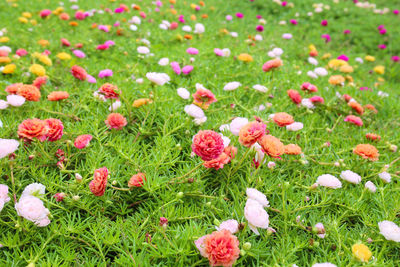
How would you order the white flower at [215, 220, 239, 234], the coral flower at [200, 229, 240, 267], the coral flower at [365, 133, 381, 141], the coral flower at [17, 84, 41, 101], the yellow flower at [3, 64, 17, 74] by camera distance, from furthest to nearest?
1. the yellow flower at [3, 64, 17, 74]
2. the coral flower at [365, 133, 381, 141]
3. the coral flower at [17, 84, 41, 101]
4. the white flower at [215, 220, 239, 234]
5. the coral flower at [200, 229, 240, 267]

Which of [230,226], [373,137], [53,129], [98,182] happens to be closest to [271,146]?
[230,226]

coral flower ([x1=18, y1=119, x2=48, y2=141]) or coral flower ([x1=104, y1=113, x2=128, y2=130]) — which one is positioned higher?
coral flower ([x1=18, y1=119, x2=48, y2=141])

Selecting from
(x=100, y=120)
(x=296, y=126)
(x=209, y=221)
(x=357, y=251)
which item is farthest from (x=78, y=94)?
(x=357, y=251)

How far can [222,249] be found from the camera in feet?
2.78

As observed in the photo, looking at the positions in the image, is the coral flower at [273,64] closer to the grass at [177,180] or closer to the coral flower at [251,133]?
the grass at [177,180]

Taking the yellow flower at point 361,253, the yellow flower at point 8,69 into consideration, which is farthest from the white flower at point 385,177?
the yellow flower at point 8,69

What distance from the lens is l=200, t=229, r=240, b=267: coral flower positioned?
0.85 m

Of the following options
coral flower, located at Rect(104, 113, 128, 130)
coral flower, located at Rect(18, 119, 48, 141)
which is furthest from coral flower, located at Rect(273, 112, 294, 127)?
coral flower, located at Rect(18, 119, 48, 141)

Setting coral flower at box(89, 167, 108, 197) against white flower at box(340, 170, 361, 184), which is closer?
coral flower at box(89, 167, 108, 197)

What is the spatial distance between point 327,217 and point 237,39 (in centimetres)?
293

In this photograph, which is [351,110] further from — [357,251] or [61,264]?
[61,264]

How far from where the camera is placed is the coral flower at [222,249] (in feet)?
2.78

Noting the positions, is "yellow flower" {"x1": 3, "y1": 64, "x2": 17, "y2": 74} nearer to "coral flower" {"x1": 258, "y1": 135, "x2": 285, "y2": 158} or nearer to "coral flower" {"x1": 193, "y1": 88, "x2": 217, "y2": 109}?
"coral flower" {"x1": 193, "y1": 88, "x2": 217, "y2": 109}

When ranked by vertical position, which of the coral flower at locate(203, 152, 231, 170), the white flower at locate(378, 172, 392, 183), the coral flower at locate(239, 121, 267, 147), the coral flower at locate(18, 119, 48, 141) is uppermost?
the coral flower at locate(239, 121, 267, 147)
